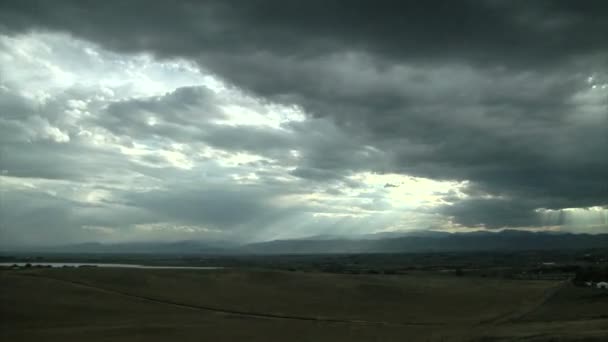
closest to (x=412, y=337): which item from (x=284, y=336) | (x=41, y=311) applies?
(x=284, y=336)

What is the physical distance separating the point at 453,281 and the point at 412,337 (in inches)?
2248

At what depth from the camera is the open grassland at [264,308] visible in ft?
141

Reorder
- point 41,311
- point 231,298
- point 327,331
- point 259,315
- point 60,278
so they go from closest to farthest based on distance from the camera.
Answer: point 327,331, point 41,311, point 259,315, point 231,298, point 60,278

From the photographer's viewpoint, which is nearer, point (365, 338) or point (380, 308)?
point (365, 338)

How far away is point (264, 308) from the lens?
6397 centimetres

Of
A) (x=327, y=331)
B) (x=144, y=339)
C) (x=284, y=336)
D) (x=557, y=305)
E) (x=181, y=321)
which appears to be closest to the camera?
(x=144, y=339)

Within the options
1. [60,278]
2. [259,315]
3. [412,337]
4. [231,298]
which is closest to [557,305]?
Answer: [412,337]

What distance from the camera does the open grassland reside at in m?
42.9

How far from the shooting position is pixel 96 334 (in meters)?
41.7

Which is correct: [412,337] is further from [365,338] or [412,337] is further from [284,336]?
[284,336]

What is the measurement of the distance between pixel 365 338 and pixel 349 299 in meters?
31.8

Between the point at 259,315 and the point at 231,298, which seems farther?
the point at 231,298

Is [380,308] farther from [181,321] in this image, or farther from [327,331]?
[181,321]

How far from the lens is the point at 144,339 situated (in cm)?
4069
